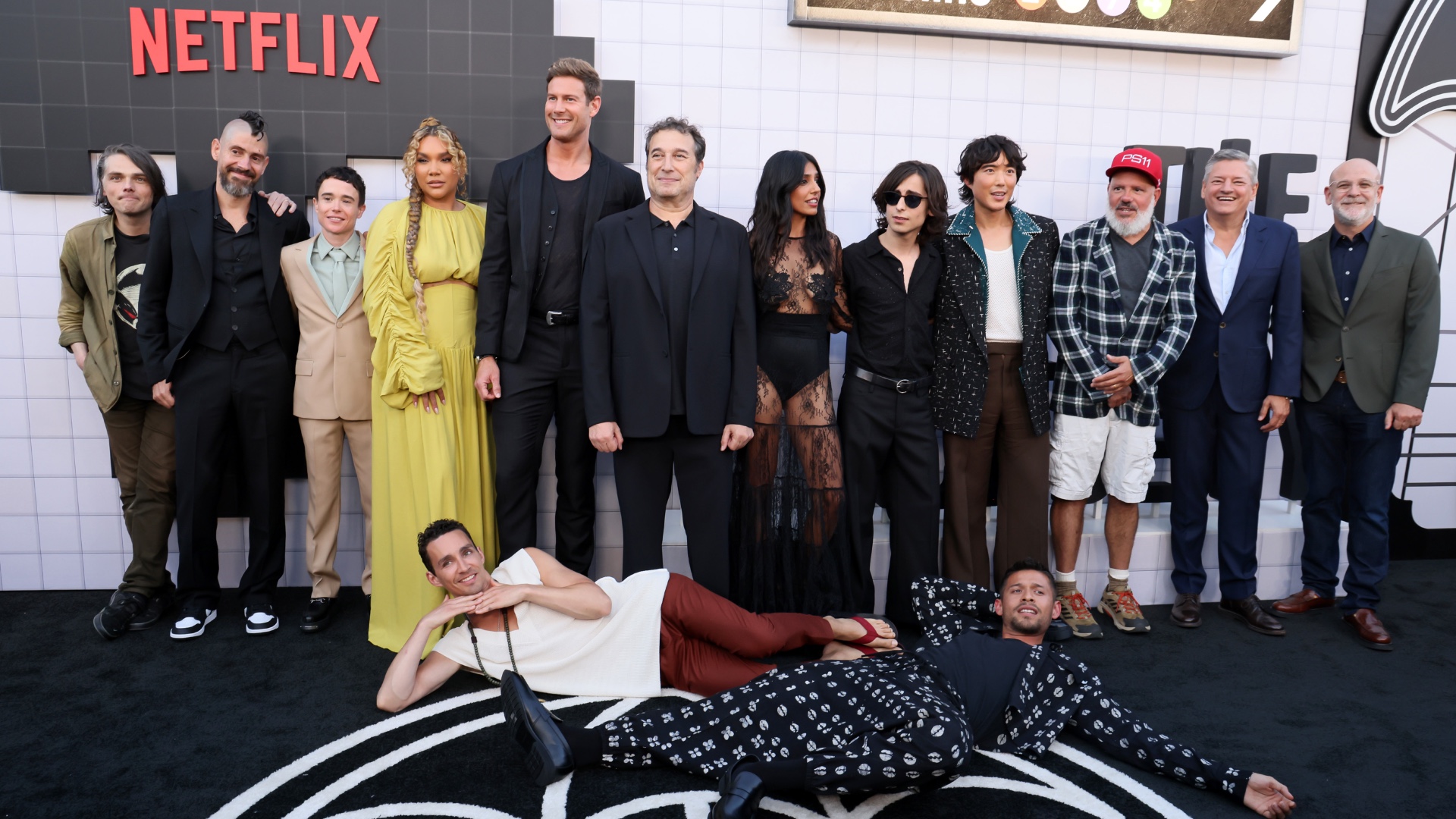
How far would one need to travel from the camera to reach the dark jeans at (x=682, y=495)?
130 inches

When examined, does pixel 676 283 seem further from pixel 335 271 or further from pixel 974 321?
pixel 335 271

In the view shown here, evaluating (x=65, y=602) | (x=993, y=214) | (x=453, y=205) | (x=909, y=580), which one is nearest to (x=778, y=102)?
(x=993, y=214)

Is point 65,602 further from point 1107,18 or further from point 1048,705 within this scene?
point 1107,18

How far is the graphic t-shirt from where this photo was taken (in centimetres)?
356

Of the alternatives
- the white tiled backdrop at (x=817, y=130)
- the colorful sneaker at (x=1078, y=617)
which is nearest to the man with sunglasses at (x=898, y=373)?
the white tiled backdrop at (x=817, y=130)

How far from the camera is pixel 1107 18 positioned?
4.18m

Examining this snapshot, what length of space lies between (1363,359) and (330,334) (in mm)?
4025

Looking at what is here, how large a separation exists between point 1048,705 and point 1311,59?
3513 millimetres

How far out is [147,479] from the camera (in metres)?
3.66

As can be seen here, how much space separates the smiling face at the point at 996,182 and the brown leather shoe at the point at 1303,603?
206 centimetres

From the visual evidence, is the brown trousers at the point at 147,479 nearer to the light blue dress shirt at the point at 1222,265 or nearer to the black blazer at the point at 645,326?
the black blazer at the point at 645,326

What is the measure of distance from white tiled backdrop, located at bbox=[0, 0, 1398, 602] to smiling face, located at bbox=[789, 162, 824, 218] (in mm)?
778

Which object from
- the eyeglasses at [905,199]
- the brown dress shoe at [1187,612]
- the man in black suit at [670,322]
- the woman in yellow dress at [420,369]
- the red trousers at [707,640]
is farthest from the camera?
the brown dress shoe at [1187,612]

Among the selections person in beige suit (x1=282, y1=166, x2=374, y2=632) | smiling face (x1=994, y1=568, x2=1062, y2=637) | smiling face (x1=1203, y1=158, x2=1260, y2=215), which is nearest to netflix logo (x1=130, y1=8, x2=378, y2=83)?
person in beige suit (x1=282, y1=166, x2=374, y2=632)
